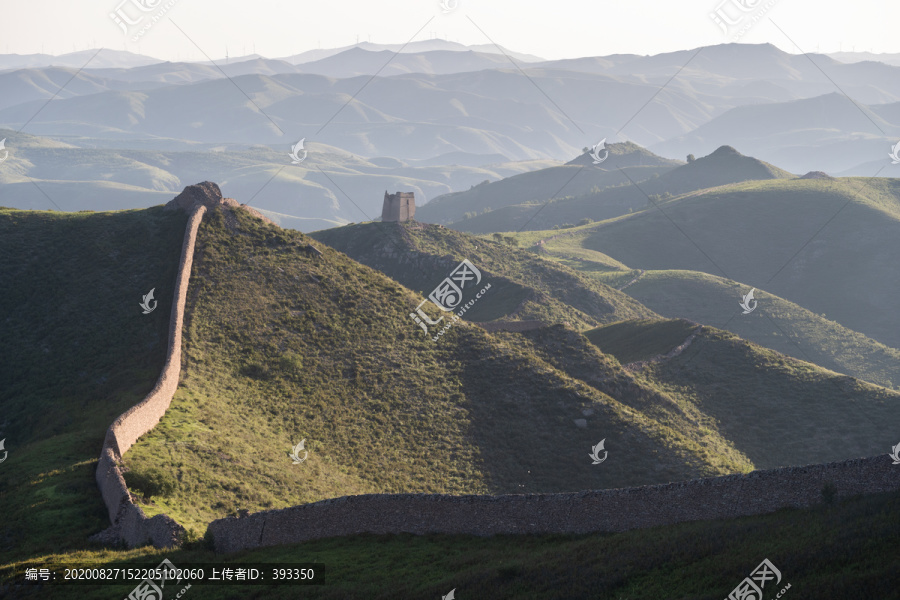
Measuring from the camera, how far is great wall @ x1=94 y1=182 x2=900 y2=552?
25.3 metres

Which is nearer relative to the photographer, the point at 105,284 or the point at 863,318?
the point at 105,284

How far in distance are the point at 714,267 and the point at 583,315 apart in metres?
66.8

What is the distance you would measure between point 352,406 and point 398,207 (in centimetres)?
6940

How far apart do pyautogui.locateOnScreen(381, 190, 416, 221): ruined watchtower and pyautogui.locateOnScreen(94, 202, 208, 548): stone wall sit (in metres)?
70.0

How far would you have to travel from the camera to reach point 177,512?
30250 millimetres

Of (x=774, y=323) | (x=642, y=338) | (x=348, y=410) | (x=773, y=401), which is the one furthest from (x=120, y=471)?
(x=774, y=323)

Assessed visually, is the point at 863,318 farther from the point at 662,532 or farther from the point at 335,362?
the point at 662,532

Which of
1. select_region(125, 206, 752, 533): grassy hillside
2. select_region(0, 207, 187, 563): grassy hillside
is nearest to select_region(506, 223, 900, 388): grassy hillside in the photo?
select_region(125, 206, 752, 533): grassy hillside

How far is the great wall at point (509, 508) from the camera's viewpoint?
25281 millimetres

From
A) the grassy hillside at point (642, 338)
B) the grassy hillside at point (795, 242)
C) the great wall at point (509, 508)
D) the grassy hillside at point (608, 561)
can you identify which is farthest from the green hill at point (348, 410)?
the grassy hillside at point (795, 242)

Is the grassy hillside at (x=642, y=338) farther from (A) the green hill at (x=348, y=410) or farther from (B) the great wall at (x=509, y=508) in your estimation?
(B) the great wall at (x=509, y=508)

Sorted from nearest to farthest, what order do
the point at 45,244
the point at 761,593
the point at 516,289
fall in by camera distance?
1. the point at 761,593
2. the point at 45,244
3. the point at 516,289

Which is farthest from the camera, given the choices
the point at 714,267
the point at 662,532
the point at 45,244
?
the point at 714,267

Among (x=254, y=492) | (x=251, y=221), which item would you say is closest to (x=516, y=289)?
(x=251, y=221)
